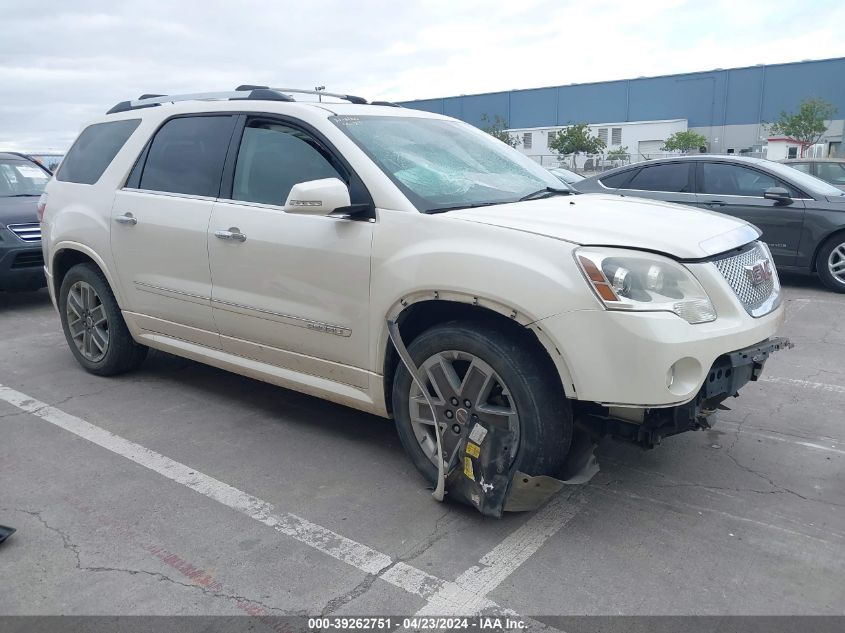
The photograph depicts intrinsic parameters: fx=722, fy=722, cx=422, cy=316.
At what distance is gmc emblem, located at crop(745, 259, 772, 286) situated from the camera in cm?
332

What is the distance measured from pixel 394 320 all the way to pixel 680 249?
133cm

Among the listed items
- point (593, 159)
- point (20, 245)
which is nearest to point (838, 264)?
point (20, 245)

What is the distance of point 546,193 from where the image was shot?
4059 millimetres

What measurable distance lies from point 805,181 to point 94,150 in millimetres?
7902

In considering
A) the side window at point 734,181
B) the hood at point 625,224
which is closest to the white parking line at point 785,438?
the hood at point 625,224

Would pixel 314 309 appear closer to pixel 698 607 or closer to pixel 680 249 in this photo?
pixel 680 249

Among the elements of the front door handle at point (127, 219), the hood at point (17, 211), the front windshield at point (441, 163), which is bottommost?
the hood at point (17, 211)

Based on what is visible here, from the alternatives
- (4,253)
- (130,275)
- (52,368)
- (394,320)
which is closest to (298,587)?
(394,320)

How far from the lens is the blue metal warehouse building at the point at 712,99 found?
159 ft

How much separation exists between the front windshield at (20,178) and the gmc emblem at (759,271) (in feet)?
27.8

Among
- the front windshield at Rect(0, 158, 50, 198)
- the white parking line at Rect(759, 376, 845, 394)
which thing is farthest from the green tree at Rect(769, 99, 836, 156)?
the front windshield at Rect(0, 158, 50, 198)

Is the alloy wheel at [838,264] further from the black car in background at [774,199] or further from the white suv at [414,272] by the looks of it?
the white suv at [414,272]

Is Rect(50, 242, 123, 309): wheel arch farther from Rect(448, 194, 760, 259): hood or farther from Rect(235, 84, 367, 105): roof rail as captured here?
Rect(448, 194, 760, 259): hood

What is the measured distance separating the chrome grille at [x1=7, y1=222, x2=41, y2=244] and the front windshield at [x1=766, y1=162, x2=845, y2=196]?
339 inches
